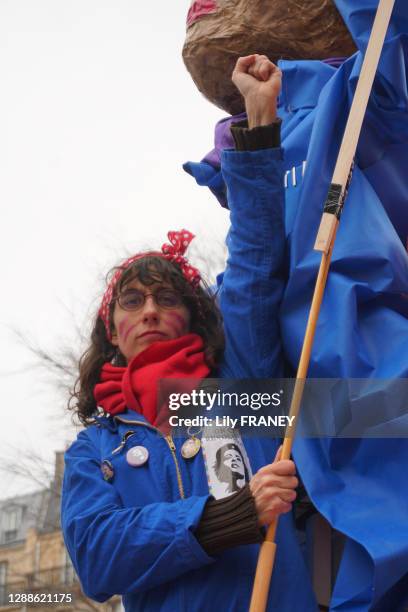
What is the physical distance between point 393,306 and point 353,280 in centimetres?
15

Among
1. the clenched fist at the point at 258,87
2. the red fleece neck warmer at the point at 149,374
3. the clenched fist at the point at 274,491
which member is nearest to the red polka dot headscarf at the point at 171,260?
the red fleece neck warmer at the point at 149,374

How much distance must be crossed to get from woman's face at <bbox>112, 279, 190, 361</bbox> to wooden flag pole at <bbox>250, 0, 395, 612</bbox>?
53cm

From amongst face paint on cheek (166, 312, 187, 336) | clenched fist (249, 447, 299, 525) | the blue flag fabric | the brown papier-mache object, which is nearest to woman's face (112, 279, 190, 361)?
face paint on cheek (166, 312, 187, 336)

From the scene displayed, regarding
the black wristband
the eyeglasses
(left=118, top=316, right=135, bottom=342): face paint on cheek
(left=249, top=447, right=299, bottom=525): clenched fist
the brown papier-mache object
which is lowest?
(left=249, top=447, right=299, bottom=525): clenched fist

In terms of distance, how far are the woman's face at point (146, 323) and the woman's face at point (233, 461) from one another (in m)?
0.42

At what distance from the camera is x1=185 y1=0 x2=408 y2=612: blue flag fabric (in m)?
2.44

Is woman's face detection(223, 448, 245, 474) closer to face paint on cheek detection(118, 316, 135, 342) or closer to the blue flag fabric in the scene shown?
the blue flag fabric

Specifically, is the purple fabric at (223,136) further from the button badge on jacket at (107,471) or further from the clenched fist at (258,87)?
the button badge on jacket at (107,471)

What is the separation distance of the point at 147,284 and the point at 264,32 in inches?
37.8

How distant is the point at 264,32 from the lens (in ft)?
11.1

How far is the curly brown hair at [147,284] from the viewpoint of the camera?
2.99 metres

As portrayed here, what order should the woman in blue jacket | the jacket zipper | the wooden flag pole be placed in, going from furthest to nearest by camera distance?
the jacket zipper, the woman in blue jacket, the wooden flag pole

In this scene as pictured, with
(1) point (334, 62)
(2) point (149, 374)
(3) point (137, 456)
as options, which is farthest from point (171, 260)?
(1) point (334, 62)

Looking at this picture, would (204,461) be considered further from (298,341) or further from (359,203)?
(359,203)
